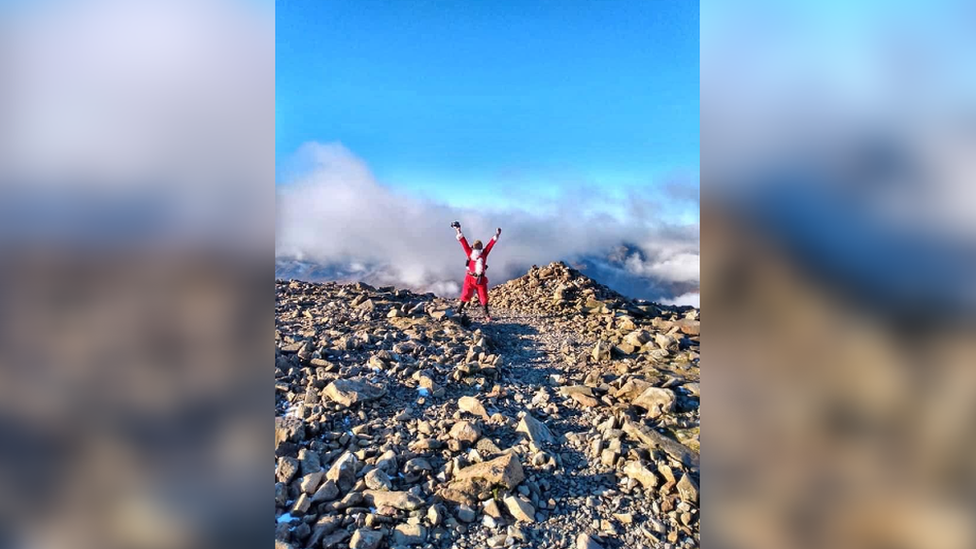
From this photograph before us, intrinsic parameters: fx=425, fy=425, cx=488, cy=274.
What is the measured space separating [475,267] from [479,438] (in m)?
3.89

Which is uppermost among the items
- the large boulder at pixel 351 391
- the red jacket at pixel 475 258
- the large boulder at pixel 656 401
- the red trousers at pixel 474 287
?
the red jacket at pixel 475 258

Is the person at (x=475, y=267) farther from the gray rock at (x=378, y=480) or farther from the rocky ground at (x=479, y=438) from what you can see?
the gray rock at (x=378, y=480)

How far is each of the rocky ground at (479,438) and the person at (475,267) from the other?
1124 mm

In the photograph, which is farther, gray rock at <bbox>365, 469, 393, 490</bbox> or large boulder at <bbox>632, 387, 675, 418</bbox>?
large boulder at <bbox>632, 387, 675, 418</bbox>

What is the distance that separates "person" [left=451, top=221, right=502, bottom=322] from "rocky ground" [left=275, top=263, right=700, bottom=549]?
112 centimetres

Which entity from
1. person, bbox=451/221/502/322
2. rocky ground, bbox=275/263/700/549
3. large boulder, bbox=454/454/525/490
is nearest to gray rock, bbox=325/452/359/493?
rocky ground, bbox=275/263/700/549

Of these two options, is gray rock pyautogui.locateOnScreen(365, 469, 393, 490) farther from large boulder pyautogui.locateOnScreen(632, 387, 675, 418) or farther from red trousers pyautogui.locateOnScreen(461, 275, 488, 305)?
red trousers pyautogui.locateOnScreen(461, 275, 488, 305)

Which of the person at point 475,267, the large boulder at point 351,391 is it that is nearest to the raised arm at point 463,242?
the person at point 475,267

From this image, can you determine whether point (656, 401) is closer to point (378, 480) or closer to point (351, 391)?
point (378, 480)

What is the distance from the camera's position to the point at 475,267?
6633mm

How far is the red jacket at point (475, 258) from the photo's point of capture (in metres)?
6.54

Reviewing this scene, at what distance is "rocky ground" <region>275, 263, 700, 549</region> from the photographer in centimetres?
220

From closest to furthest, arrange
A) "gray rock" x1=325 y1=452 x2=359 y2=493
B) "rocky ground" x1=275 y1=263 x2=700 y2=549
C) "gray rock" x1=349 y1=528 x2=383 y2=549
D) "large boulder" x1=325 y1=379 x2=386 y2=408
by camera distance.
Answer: "gray rock" x1=349 y1=528 x2=383 y2=549
"rocky ground" x1=275 y1=263 x2=700 y2=549
"gray rock" x1=325 y1=452 x2=359 y2=493
"large boulder" x1=325 y1=379 x2=386 y2=408
